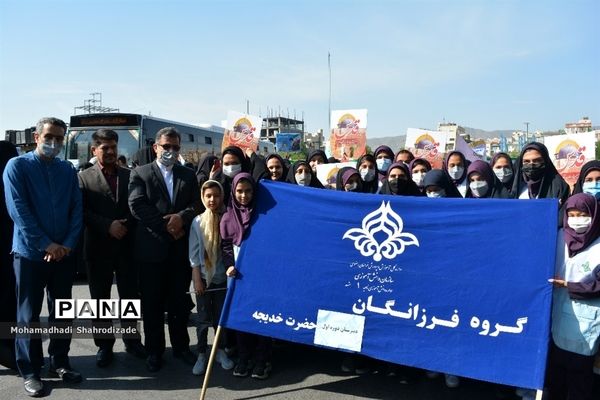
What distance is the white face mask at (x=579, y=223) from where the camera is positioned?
2.90 metres

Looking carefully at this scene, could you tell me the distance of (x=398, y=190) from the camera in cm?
432

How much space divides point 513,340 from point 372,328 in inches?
34.3

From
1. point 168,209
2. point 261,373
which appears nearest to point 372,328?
point 261,373

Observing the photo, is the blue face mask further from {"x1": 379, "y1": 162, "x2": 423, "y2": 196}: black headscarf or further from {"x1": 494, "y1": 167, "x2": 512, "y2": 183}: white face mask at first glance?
{"x1": 379, "y1": 162, "x2": 423, "y2": 196}: black headscarf

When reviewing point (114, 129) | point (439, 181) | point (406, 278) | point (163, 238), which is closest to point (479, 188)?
point (439, 181)

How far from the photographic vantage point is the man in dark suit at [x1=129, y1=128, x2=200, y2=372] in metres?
3.91

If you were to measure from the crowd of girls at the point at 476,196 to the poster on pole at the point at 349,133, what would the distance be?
2.74m

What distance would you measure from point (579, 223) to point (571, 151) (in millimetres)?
3532

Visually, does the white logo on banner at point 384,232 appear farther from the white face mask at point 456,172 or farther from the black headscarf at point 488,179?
the white face mask at point 456,172

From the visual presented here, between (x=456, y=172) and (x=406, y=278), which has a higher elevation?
(x=456, y=172)

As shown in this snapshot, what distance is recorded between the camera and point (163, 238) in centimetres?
392

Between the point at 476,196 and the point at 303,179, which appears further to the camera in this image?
the point at 303,179

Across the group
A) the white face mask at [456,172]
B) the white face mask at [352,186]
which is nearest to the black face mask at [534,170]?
the white face mask at [456,172]

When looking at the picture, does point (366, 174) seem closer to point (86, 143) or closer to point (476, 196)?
point (476, 196)
